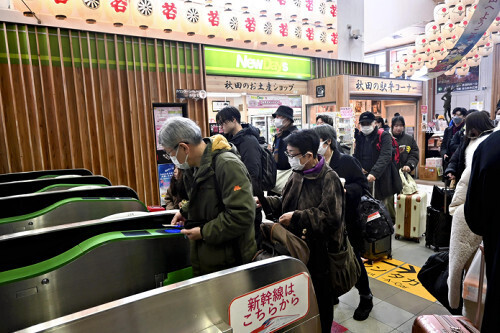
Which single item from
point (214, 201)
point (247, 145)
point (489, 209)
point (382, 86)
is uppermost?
point (382, 86)

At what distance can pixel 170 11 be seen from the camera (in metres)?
4.83

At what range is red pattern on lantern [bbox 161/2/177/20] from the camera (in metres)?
4.78

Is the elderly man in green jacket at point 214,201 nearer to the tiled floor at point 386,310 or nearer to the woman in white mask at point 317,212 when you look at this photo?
the woman in white mask at point 317,212

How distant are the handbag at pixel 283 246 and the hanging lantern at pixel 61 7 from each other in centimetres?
410

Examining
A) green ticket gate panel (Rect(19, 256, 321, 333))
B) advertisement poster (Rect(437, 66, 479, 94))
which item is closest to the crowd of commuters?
green ticket gate panel (Rect(19, 256, 321, 333))

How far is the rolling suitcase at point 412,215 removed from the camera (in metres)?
4.20

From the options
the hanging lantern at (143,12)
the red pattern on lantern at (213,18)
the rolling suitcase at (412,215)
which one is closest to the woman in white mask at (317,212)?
the rolling suitcase at (412,215)

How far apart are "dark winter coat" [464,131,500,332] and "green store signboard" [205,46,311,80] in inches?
207

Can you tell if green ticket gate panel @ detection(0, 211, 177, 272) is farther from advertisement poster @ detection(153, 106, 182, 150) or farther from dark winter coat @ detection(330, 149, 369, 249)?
advertisement poster @ detection(153, 106, 182, 150)

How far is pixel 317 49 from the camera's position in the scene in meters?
6.73

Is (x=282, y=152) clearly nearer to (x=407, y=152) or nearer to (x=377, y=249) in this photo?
(x=377, y=249)

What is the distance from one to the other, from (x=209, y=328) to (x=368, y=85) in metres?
6.88

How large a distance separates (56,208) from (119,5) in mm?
3310

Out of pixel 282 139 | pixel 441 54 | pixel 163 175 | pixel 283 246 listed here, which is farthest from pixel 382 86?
pixel 283 246
